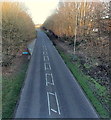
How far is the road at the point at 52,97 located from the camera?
11.8m

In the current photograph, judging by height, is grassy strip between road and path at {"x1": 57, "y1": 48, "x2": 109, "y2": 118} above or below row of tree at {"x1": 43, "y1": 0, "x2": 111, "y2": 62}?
below

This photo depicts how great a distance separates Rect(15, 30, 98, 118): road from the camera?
11.8 m

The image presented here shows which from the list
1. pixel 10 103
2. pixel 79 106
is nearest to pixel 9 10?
pixel 10 103

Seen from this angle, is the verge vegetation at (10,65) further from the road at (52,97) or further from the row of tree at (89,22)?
the row of tree at (89,22)

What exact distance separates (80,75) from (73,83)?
2.71 metres

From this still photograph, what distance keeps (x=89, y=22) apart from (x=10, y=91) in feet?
77.4

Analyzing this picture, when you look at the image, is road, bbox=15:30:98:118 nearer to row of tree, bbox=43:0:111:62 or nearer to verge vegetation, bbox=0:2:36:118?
verge vegetation, bbox=0:2:36:118

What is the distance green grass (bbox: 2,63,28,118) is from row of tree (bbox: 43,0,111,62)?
35.0ft

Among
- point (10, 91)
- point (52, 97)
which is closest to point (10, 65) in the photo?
point (10, 91)

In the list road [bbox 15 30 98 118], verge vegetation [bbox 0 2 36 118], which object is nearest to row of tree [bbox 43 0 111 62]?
road [bbox 15 30 98 118]

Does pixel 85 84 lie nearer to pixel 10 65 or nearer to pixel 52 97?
pixel 52 97

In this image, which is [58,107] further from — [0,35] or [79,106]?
[0,35]

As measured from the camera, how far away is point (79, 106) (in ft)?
42.4

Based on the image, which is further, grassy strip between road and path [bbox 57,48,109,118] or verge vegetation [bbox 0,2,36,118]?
verge vegetation [bbox 0,2,36,118]
